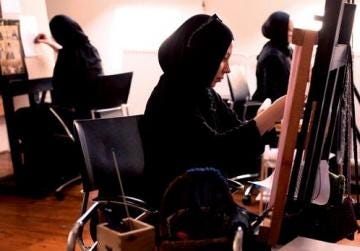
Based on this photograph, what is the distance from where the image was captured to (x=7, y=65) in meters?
3.56

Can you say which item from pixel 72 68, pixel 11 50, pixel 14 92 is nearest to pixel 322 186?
pixel 72 68

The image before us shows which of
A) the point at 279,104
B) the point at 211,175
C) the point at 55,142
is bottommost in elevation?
the point at 55,142

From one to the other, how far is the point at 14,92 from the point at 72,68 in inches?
18.1

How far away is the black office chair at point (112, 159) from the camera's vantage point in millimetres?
1718

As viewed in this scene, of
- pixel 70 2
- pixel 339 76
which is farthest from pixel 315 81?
pixel 70 2

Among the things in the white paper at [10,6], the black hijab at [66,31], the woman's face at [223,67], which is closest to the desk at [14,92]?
the black hijab at [66,31]

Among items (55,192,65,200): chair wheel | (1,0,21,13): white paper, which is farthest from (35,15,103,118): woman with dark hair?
(55,192,65,200): chair wheel

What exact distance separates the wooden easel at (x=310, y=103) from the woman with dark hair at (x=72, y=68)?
2.52 meters

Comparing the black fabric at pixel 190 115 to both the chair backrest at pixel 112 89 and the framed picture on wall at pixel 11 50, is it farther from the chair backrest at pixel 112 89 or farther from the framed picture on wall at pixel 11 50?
the framed picture on wall at pixel 11 50

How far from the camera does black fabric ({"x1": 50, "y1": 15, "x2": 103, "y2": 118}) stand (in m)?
3.47

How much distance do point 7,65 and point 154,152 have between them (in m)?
2.46

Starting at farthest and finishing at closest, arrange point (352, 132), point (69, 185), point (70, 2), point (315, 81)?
point (70, 2), point (69, 185), point (352, 132), point (315, 81)

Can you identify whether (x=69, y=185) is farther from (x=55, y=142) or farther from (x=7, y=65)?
(x=7, y=65)

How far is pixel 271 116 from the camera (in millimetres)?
1311
